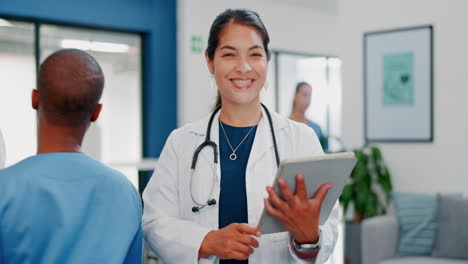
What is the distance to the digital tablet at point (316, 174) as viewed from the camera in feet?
3.90

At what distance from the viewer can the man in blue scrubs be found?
1023 millimetres

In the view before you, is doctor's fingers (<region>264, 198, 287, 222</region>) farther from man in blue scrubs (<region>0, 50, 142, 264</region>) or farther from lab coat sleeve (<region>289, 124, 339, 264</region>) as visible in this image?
man in blue scrubs (<region>0, 50, 142, 264</region>)

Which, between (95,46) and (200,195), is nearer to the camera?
(200,195)

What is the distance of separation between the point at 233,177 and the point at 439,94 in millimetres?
3117

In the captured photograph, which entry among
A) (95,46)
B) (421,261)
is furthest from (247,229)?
(95,46)

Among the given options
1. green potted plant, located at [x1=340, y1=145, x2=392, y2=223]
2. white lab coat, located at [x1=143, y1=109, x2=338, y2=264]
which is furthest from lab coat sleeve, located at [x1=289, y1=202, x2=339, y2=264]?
green potted plant, located at [x1=340, y1=145, x2=392, y2=223]

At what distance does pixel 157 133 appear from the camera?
6336 millimetres

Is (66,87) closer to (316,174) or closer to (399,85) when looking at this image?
(316,174)

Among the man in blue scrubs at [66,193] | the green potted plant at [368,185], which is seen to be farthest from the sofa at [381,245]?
the man in blue scrubs at [66,193]

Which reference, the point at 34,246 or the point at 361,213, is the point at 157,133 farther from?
the point at 34,246

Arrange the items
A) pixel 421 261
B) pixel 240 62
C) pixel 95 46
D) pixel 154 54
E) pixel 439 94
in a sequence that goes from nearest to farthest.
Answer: pixel 240 62, pixel 421 261, pixel 439 94, pixel 95 46, pixel 154 54

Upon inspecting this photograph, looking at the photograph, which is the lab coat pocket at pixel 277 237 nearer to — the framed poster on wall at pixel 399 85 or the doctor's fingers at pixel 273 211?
the doctor's fingers at pixel 273 211

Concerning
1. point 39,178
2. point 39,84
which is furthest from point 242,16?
point 39,178

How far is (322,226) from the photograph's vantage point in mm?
1456
